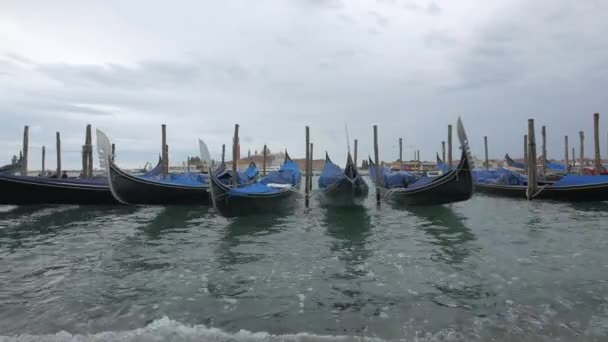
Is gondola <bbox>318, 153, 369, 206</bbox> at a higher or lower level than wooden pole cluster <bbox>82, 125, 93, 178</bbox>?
lower

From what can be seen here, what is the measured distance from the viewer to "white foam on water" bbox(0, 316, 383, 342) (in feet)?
8.73

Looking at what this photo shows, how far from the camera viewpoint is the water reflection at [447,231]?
16.6ft

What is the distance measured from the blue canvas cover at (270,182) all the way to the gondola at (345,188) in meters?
1.01

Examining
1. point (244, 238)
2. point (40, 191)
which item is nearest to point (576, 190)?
point (244, 238)

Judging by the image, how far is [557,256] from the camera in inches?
190

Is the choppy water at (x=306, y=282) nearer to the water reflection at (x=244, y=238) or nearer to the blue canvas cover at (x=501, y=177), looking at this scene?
the water reflection at (x=244, y=238)

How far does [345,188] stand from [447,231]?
3270 millimetres

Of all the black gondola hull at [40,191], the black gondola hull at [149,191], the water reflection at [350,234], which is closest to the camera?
the water reflection at [350,234]

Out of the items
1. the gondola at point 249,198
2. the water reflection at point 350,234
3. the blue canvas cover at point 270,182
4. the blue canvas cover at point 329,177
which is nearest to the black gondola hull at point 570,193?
the water reflection at point 350,234

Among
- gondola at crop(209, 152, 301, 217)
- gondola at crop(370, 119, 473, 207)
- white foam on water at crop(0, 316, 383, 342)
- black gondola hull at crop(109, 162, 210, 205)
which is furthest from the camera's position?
black gondola hull at crop(109, 162, 210, 205)

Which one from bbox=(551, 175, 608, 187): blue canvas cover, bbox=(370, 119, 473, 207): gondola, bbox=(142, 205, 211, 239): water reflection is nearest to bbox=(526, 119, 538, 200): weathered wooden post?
bbox=(551, 175, 608, 187): blue canvas cover

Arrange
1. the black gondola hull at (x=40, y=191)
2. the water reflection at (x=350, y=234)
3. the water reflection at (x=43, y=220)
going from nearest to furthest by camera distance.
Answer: the water reflection at (x=350, y=234) < the water reflection at (x=43, y=220) < the black gondola hull at (x=40, y=191)

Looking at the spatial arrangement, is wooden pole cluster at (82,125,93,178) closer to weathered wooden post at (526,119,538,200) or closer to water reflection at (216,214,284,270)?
water reflection at (216,214,284,270)

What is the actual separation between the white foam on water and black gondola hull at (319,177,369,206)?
696 centimetres
